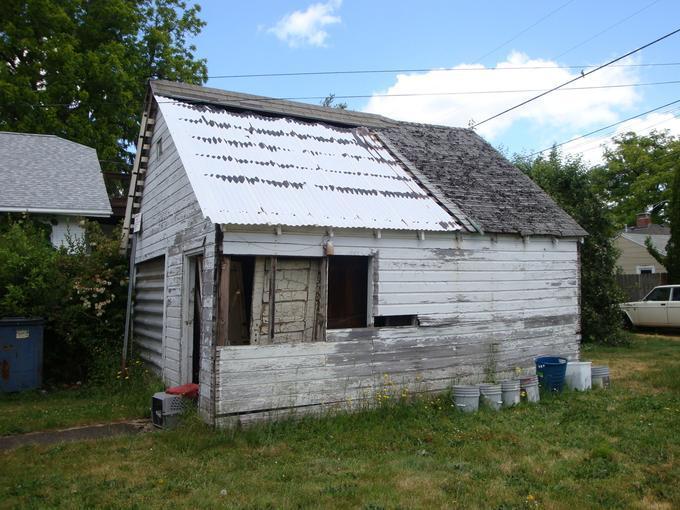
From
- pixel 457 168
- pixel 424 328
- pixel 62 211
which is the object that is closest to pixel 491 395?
pixel 424 328

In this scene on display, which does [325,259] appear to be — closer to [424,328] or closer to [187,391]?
[424,328]

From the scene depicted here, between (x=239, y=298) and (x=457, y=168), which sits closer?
(x=239, y=298)

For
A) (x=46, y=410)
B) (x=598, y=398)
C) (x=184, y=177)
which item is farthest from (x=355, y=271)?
(x=46, y=410)

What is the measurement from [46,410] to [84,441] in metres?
2.32

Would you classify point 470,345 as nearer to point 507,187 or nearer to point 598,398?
point 598,398

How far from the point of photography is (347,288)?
32.7 feet

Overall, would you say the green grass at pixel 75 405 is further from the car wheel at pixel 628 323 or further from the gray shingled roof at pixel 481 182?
Result: the car wheel at pixel 628 323

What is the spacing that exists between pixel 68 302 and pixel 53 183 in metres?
6.82

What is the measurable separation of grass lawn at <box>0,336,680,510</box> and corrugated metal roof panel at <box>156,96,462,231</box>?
2766 mm

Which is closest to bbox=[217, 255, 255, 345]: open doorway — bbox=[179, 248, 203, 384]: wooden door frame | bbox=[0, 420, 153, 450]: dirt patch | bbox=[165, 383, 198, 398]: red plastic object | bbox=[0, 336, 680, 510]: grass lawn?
bbox=[179, 248, 203, 384]: wooden door frame

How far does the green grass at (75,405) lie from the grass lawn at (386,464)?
1371 mm

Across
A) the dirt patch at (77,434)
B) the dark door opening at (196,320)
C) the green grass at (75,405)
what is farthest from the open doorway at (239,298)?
the dirt patch at (77,434)

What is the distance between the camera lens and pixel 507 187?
1175cm

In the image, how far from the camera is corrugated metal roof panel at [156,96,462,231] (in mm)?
7930
